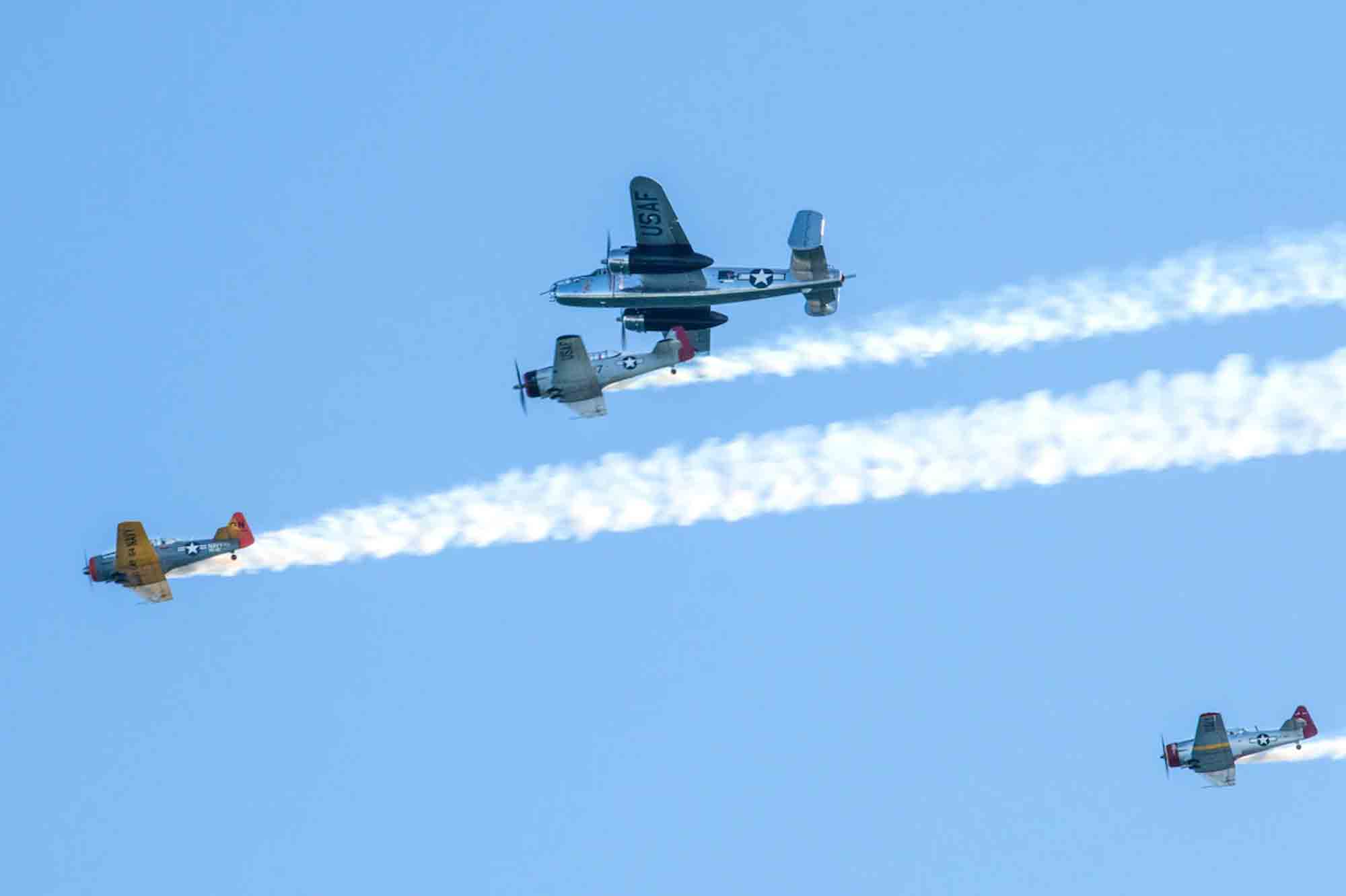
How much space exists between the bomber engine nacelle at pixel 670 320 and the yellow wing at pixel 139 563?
15729 mm

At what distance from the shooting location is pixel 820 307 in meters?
63.0

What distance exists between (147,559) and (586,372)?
1397 cm

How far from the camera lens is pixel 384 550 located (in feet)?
209

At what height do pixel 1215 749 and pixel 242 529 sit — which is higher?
pixel 242 529

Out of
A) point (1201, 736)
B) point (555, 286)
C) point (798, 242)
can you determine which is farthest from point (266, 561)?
point (1201, 736)

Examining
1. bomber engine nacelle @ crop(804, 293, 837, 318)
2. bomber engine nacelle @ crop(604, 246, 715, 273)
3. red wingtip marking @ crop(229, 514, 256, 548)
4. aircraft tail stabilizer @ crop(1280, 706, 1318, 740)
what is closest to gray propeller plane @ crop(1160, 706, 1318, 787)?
aircraft tail stabilizer @ crop(1280, 706, 1318, 740)

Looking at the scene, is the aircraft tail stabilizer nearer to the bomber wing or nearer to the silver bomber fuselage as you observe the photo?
the bomber wing

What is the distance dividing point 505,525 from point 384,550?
388cm

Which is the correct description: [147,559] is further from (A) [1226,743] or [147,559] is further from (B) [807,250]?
(A) [1226,743]

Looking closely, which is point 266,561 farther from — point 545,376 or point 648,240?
point 648,240

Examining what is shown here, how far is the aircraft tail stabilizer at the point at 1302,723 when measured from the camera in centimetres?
6519

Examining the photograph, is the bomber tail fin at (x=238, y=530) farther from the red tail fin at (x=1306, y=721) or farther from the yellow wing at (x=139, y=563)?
the red tail fin at (x=1306, y=721)

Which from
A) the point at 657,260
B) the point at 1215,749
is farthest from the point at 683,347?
the point at 1215,749

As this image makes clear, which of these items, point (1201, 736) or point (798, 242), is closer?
point (798, 242)
